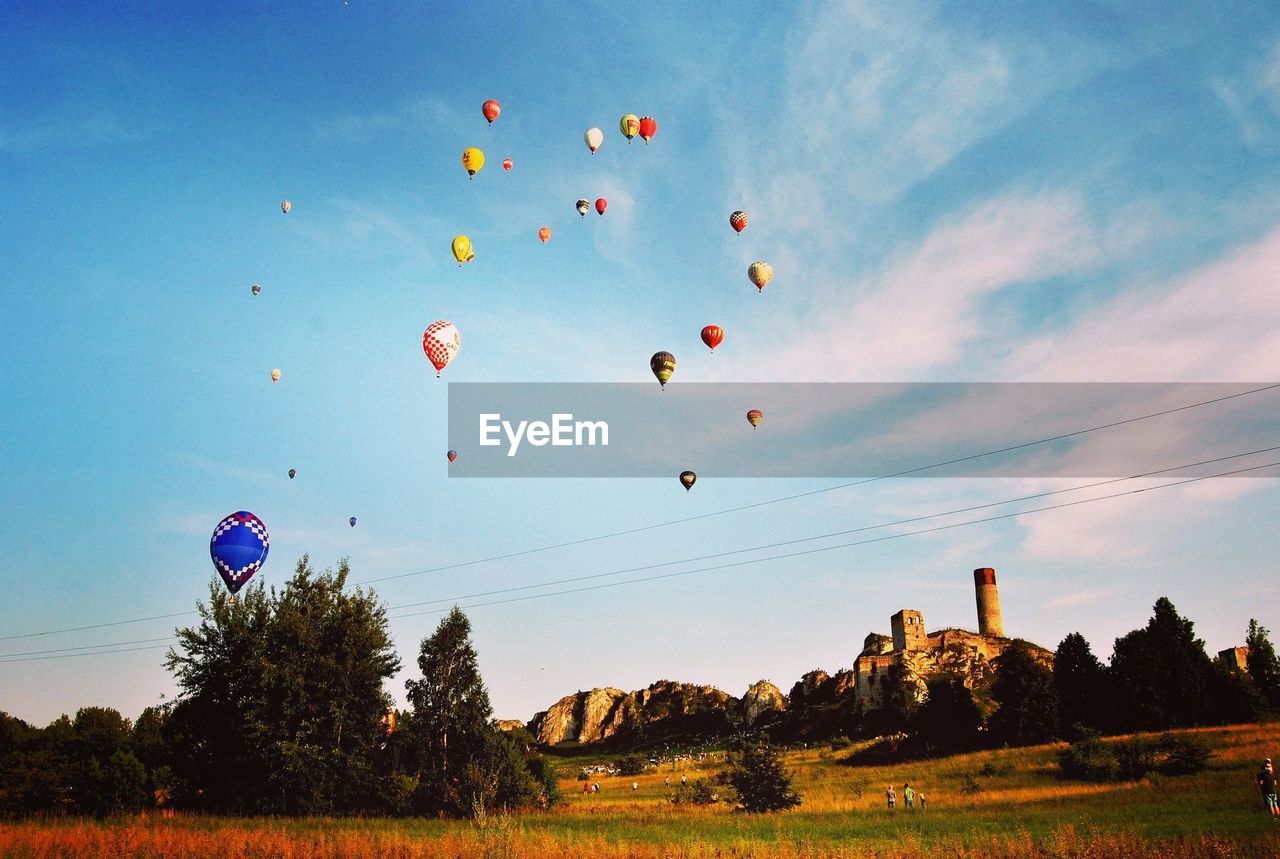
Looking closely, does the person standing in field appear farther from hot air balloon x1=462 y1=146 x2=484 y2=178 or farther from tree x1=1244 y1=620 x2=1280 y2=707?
tree x1=1244 y1=620 x2=1280 y2=707

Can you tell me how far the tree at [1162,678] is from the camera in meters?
61.7

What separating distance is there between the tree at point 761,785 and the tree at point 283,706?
16.2 m

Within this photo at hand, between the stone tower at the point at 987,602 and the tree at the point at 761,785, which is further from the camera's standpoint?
the stone tower at the point at 987,602

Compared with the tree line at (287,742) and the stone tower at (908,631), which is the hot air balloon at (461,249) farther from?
the stone tower at (908,631)

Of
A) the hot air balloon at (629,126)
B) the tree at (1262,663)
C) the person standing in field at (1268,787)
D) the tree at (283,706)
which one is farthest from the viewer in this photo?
the tree at (1262,663)

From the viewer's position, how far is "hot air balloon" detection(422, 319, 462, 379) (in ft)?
139

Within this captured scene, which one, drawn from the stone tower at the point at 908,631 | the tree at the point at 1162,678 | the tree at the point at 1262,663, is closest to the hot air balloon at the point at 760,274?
the tree at the point at 1162,678

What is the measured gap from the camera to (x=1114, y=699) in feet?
211

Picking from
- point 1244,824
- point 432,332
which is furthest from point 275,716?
point 1244,824

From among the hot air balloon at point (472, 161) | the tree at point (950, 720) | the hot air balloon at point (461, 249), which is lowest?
the tree at point (950, 720)

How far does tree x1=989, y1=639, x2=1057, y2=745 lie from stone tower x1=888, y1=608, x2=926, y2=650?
51520 millimetres

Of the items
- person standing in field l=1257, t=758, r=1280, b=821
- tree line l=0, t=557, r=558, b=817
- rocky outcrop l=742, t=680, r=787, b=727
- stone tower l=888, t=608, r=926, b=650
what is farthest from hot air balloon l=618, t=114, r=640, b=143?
rocky outcrop l=742, t=680, r=787, b=727

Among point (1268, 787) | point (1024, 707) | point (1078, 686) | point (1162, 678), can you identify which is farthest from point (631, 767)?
point (1268, 787)

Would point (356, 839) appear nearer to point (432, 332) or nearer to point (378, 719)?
point (378, 719)
